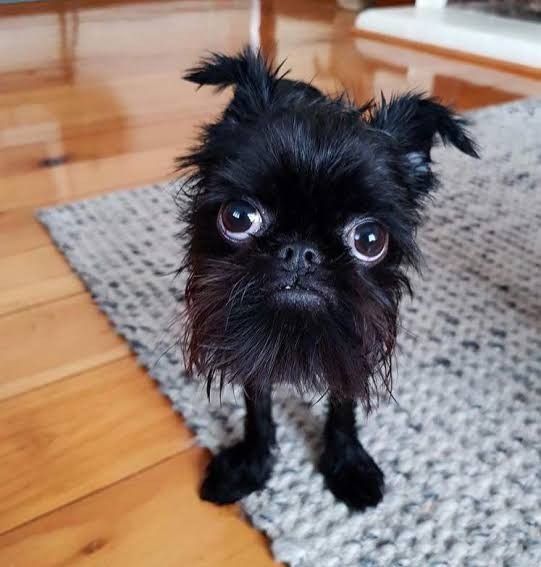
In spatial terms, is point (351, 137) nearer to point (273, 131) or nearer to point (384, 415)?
point (273, 131)

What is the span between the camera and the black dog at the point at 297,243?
687mm

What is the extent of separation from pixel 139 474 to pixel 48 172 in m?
1.02

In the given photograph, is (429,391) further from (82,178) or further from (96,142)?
(96,142)

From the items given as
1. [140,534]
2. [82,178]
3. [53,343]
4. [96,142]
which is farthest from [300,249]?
[96,142]

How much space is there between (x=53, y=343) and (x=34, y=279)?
8.2 inches

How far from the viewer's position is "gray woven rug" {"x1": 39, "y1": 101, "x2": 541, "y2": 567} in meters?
0.83

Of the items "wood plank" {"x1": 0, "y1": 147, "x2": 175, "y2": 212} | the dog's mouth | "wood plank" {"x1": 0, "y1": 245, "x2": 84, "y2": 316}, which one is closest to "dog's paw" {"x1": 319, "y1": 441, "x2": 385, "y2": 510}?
the dog's mouth

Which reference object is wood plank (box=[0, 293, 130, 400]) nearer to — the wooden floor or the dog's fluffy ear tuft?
the wooden floor

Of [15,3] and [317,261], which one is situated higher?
[317,261]

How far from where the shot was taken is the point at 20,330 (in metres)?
1.18

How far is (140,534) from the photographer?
835 mm

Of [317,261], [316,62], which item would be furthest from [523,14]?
[317,261]

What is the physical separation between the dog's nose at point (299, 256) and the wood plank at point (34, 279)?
0.70 metres

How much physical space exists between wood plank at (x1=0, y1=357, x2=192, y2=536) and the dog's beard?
0.29 meters
